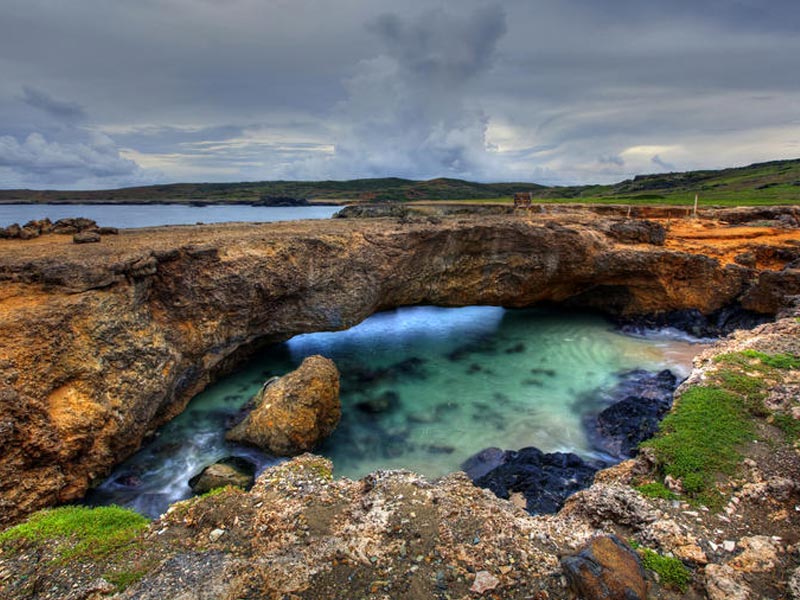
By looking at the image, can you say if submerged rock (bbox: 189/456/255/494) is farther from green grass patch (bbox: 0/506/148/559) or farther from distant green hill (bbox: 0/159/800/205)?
distant green hill (bbox: 0/159/800/205)

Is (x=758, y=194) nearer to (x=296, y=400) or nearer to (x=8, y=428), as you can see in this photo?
(x=296, y=400)

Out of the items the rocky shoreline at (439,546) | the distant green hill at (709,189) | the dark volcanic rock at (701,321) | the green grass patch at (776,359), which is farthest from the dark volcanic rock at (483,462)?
the distant green hill at (709,189)

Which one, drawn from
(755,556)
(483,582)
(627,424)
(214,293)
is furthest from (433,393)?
(755,556)

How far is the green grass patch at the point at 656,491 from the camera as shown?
7.75 meters

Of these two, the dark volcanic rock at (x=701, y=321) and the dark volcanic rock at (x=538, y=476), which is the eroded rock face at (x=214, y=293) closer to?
the dark volcanic rock at (x=701, y=321)

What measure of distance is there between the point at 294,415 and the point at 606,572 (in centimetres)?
955

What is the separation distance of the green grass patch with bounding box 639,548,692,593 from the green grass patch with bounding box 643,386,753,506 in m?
1.95

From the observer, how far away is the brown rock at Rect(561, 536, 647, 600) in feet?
17.8

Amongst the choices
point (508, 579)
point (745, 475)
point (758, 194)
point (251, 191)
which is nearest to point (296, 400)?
point (508, 579)

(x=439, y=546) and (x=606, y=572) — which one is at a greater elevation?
(x=606, y=572)

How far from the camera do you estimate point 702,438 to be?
9.04m

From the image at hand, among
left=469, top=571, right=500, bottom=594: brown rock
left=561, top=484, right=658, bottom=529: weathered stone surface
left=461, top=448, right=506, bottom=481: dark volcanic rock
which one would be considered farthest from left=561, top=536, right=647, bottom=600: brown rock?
left=461, top=448, right=506, bottom=481: dark volcanic rock

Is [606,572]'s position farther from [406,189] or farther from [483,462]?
[406,189]

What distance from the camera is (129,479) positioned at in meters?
12.0
